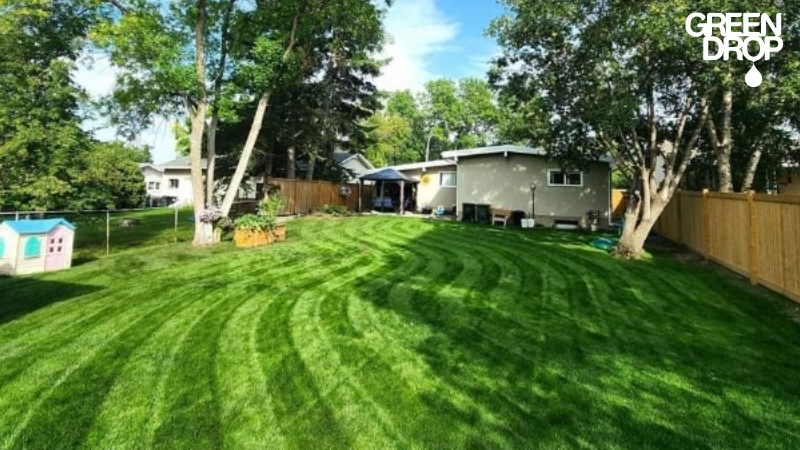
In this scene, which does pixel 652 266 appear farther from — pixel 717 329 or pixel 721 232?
pixel 717 329

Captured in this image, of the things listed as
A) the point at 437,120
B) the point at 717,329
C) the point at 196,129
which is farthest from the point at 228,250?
the point at 437,120

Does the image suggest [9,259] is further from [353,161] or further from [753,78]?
[353,161]

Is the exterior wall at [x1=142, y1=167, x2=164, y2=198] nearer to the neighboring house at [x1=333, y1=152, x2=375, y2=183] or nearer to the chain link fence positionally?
the neighboring house at [x1=333, y1=152, x2=375, y2=183]

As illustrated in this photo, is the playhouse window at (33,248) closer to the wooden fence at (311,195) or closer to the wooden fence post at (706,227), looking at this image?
the wooden fence at (311,195)

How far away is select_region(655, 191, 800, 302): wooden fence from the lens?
6.60 m

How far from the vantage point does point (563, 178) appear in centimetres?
2047

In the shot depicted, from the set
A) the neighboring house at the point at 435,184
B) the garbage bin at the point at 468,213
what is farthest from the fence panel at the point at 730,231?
the neighboring house at the point at 435,184

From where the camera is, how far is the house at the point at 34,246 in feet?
29.5

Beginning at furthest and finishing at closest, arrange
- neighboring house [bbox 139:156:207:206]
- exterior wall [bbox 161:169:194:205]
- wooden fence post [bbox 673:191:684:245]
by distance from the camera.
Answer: exterior wall [bbox 161:169:194:205]
neighboring house [bbox 139:156:207:206]
wooden fence post [bbox 673:191:684:245]

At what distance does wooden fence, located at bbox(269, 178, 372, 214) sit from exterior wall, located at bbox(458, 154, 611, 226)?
626 cm

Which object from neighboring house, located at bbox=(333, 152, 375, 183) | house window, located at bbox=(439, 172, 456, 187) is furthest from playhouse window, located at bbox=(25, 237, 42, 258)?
neighboring house, located at bbox=(333, 152, 375, 183)

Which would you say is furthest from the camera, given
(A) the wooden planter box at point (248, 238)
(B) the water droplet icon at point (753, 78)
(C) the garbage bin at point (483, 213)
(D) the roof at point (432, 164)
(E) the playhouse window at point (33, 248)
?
(D) the roof at point (432, 164)

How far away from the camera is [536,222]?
20.7 m

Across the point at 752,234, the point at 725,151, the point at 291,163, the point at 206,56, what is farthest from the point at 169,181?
the point at 752,234
